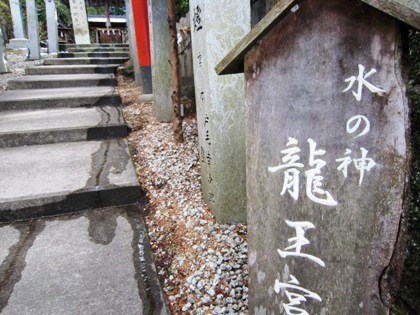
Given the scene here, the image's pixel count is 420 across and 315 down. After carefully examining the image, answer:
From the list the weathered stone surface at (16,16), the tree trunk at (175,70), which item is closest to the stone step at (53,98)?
the tree trunk at (175,70)

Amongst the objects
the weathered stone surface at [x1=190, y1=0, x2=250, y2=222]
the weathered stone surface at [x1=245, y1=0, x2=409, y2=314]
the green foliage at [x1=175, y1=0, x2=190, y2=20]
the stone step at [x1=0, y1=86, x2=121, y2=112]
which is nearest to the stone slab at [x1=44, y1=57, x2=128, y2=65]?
the green foliage at [x1=175, y1=0, x2=190, y2=20]

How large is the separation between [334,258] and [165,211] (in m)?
1.88

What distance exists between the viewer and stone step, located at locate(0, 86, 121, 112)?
16.2 feet

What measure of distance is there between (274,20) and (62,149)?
3455 mm

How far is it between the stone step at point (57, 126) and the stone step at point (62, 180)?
0.46 ft

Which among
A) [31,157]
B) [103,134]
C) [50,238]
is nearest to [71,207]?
[50,238]

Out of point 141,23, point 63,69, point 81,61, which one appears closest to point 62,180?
point 141,23

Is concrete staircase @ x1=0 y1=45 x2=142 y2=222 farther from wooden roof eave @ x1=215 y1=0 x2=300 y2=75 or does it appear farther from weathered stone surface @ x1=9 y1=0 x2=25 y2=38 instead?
weathered stone surface @ x1=9 y1=0 x2=25 y2=38

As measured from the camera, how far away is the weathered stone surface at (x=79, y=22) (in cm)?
1319

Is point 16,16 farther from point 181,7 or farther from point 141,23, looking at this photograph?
point 141,23

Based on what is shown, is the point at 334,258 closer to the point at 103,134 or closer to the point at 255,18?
the point at 255,18

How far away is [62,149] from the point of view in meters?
3.79

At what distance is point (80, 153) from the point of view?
3.67 m

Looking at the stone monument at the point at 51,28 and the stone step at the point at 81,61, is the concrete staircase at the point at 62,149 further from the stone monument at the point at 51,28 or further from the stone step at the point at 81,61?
the stone monument at the point at 51,28
